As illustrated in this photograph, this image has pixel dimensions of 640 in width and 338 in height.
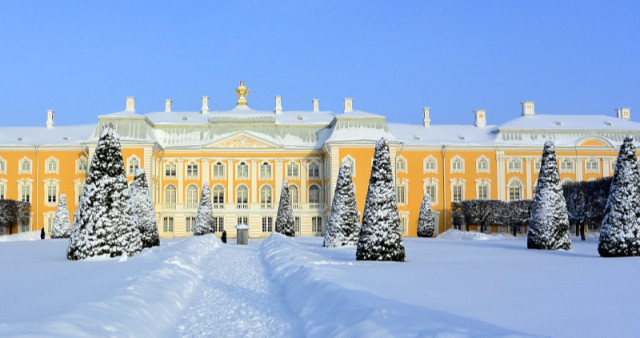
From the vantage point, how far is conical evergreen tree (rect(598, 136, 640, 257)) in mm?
17500

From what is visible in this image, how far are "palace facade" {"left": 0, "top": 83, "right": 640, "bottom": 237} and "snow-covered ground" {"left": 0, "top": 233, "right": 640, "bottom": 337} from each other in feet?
99.0

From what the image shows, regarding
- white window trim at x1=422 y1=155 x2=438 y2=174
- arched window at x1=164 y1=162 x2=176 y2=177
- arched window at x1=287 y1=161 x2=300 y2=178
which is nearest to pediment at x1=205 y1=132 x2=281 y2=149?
arched window at x1=287 y1=161 x2=300 y2=178

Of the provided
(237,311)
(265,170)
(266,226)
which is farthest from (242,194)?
(237,311)

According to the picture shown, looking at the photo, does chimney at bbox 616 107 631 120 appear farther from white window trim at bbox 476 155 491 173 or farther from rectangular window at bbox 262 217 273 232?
rectangular window at bbox 262 217 273 232

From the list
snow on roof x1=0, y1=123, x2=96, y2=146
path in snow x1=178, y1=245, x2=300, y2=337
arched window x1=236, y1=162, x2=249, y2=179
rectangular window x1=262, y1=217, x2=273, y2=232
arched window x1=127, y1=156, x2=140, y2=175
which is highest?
snow on roof x1=0, y1=123, x2=96, y2=146

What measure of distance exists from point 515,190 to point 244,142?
1853cm

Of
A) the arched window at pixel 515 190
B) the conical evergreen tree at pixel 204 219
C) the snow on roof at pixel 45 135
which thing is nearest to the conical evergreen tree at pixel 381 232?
the conical evergreen tree at pixel 204 219

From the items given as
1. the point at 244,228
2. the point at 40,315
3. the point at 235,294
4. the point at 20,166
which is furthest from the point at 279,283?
the point at 20,166

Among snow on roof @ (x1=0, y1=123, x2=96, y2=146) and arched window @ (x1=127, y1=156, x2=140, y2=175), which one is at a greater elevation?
snow on roof @ (x1=0, y1=123, x2=96, y2=146)

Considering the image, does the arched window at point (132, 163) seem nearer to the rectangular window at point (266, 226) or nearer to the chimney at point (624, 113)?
the rectangular window at point (266, 226)

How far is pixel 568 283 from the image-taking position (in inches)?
416

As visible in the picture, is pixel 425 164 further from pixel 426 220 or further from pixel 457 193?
pixel 426 220

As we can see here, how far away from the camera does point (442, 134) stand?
47531mm

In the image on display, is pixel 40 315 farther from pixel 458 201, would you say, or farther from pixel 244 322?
pixel 458 201
